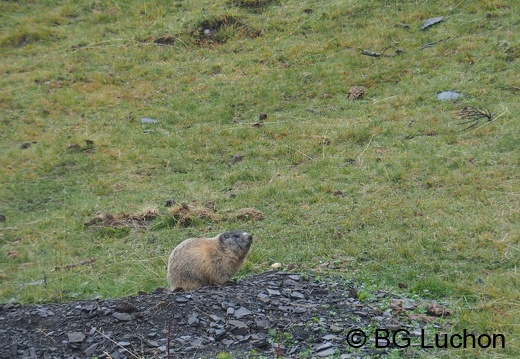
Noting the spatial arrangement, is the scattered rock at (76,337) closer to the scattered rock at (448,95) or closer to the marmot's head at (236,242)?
the marmot's head at (236,242)

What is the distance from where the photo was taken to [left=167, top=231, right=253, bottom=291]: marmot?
26.3 feet

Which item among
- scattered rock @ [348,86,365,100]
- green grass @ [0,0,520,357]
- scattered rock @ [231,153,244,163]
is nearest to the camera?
green grass @ [0,0,520,357]

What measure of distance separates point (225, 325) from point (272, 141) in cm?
726

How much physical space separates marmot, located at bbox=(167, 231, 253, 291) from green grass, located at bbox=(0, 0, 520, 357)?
605mm

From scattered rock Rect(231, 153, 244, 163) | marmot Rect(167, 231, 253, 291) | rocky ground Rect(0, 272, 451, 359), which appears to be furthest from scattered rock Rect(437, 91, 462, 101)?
rocky ground Rect(0, 272, 451, 359)

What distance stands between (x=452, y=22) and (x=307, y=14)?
11.9ft

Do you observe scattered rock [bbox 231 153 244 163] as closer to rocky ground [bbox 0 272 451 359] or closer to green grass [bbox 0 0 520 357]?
green grass [bbox 0 0 520 357]

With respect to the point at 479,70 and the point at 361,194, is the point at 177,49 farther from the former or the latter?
the point at 361,194

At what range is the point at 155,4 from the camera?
19.7m

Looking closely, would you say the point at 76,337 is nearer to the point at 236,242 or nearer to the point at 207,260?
the point at 207,260

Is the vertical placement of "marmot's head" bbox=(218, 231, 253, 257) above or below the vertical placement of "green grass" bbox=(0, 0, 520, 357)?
above

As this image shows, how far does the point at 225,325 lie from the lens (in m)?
6.54

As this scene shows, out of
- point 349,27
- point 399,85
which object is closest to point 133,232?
point 399,85

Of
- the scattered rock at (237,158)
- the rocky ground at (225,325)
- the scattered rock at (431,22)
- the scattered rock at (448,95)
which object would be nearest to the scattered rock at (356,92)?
the scattered rock at (448,95)
